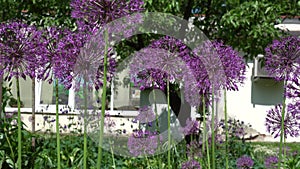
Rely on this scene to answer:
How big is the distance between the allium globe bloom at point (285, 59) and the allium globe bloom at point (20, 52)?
956 mm

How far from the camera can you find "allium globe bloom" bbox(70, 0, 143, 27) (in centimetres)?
130

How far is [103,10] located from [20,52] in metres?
0.37

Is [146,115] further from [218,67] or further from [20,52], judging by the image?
[20,52]

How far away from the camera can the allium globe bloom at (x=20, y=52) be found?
1.48 metres

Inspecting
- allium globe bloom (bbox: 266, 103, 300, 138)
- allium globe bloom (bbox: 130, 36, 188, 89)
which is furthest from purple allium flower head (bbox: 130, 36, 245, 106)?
allium globe bloom (bbox: 266, 103, 300, 138)

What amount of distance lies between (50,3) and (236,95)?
878 cm

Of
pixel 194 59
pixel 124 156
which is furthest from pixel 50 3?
pixel 194 59

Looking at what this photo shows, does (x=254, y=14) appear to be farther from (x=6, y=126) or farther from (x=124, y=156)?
(x=6, y=126)

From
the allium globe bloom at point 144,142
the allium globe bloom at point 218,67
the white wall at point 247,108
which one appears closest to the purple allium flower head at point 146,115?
the allium globe bloom at point 144,142

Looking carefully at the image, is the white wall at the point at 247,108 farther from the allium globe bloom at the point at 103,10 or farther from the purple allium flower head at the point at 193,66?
the allium globe bloom at the point at 103,10

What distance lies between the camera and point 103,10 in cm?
131

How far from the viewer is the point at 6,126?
12.5 ft

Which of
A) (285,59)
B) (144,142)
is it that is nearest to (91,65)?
(285,59)

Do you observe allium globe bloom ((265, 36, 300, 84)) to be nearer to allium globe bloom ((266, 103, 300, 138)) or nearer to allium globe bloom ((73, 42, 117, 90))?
allium globe bloom ((266, 103, 300, 138))
